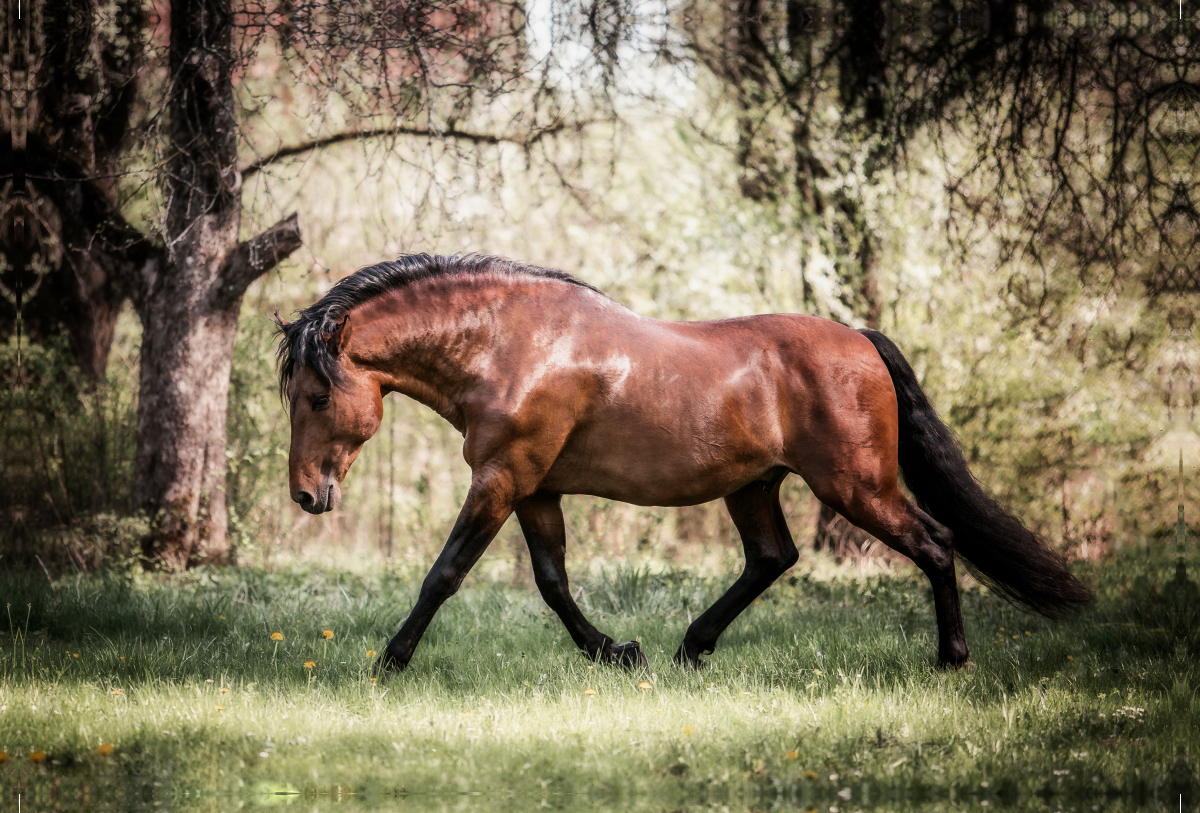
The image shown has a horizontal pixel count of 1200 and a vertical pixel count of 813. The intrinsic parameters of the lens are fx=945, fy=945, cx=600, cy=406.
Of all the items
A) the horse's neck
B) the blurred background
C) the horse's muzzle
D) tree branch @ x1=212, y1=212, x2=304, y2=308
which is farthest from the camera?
tree branch @ x1=212, y1=212, x2=304, y2=308

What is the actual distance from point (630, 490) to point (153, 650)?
2.63 meters

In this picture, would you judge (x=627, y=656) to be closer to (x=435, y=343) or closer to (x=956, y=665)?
(x=956, y=665)

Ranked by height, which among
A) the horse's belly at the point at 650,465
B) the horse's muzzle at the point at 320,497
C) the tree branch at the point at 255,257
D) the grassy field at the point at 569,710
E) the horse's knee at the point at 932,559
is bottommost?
the grassy field at the point at 569,710

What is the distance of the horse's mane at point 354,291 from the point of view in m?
4.39

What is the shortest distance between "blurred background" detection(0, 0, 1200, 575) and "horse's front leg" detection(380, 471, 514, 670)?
8.31 ft

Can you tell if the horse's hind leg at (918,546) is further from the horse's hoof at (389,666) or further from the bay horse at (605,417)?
the horse's hoof at (389,666)

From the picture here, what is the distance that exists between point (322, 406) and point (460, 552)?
957 mm

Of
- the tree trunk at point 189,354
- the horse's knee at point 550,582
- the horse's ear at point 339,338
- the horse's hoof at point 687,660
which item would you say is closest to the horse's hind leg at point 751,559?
the horse's hoof at point 687,660

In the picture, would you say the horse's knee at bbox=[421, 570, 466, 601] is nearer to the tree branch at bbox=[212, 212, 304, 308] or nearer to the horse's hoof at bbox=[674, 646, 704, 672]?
the horse's hoof at bbox=[674, 646, 704, 672]

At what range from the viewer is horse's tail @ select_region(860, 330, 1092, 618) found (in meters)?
5.06

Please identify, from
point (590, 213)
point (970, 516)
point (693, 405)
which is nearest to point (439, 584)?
point (693, 405)

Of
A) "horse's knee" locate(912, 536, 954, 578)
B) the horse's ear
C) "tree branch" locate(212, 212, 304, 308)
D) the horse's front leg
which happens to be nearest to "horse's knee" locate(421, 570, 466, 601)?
the horse's front leg

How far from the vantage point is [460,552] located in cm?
456

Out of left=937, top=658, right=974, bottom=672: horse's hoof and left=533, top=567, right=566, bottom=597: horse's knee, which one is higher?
left=533, top=567, right=566, bottom=597: horse's knee
